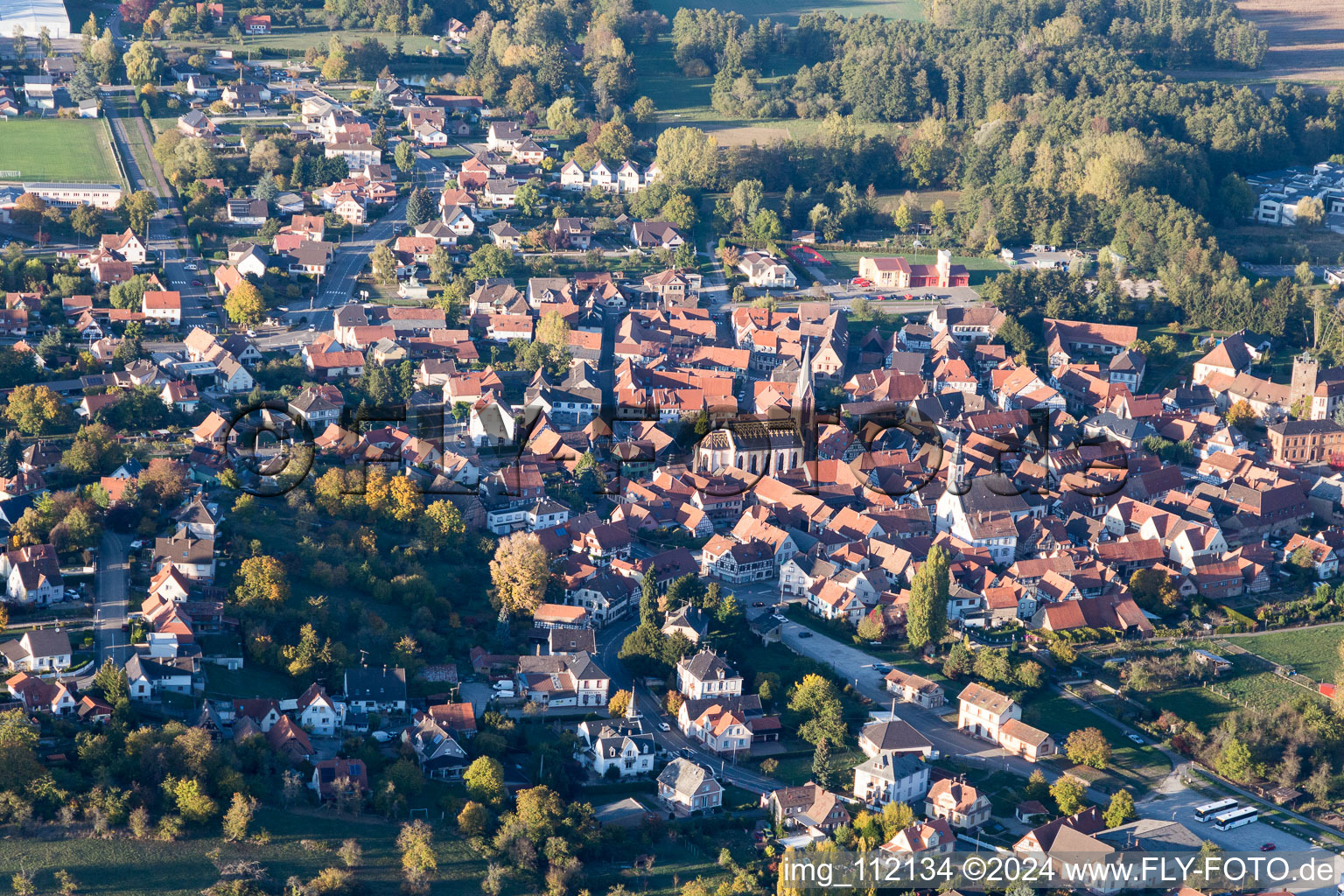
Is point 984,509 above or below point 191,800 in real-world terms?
below

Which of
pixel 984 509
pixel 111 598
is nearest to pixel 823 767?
pixel 984 509

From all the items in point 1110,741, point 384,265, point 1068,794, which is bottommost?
point 1110,741

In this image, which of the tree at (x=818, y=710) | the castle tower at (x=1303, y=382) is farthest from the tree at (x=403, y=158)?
the tree at (x=818, y=710)

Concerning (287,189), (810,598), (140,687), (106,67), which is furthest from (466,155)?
(140,687)

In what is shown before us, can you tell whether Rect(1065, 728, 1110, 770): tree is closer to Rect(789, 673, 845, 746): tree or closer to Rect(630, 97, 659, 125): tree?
Rect(789, 673, 845, 746): tree

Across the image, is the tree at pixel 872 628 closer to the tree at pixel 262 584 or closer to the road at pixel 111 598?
the tree at pixel 262 584

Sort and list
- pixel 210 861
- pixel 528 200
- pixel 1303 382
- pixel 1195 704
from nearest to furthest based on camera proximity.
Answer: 1. pixel 210 861
2. pixel 1195 704
3. pixel 1303 382
4. pixel 528 200

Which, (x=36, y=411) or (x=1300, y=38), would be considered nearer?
(x=36, y=411)

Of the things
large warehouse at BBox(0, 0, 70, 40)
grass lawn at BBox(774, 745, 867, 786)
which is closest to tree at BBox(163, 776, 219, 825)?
grass lawn at BBox(774, 745, 867, 786)

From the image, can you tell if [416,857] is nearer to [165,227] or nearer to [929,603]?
[929,603]
